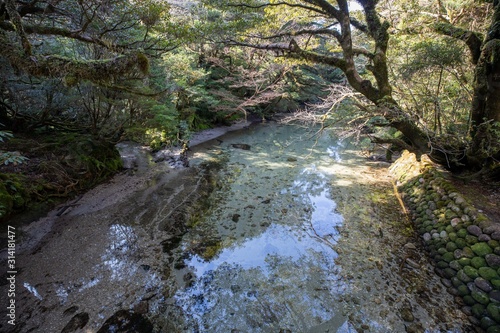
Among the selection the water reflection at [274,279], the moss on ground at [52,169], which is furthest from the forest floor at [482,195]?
the moss on ground at [52,169]

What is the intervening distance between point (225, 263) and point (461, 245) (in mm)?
4204

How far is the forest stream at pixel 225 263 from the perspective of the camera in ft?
11.1

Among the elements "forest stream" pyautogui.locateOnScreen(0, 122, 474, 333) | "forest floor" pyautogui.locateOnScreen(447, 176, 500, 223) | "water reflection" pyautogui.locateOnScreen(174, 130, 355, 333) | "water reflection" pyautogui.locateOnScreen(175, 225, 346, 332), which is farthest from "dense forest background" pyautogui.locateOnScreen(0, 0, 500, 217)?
"water reflection" pyautogui.locateOnScreen(175, 225, 346, 332)

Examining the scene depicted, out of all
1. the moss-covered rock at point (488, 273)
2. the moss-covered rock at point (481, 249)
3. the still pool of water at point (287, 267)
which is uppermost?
the moss-covered rock at point (481, 249)

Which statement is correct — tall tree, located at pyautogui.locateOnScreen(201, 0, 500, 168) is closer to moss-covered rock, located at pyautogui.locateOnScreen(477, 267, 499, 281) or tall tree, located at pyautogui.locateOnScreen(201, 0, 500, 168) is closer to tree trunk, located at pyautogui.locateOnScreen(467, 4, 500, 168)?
tree trunk, located at pyautogui.locateOnScreen(467, 4, 500, 168)

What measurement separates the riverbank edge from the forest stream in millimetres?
232

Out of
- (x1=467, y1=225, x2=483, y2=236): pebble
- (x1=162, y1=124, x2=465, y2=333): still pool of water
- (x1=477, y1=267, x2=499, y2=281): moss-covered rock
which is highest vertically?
(x1=467, y1=225, x2=483, y2=236): pebble

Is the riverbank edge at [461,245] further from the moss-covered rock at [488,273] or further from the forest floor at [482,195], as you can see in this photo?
the forest floor at [482,195]

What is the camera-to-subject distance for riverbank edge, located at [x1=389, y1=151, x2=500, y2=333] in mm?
3402

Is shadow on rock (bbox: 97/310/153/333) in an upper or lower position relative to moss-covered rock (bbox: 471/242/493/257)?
lower

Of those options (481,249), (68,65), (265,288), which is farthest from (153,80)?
(481,249)

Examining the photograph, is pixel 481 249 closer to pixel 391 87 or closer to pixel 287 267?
pixel 287 267

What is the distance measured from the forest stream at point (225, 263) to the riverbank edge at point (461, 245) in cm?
23

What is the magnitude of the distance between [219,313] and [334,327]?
167cm
